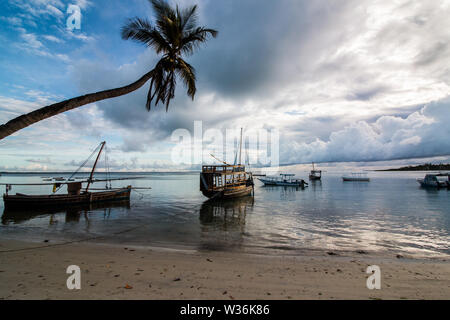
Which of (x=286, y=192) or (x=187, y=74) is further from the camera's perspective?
(x=286, y=192)

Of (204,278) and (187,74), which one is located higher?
(187,74)

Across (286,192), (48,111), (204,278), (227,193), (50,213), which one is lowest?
(286,192)

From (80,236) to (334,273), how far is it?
1385 cm

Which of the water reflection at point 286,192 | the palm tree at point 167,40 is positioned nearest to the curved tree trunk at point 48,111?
the palm tree at point 167,40

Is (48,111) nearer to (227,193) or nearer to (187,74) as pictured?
(187,74)

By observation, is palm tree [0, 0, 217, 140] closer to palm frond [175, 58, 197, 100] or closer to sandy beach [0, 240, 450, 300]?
palm frond [175, 58, 197, 100]

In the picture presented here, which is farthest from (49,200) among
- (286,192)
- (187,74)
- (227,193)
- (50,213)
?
(286,192)

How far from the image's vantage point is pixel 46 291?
4531mm

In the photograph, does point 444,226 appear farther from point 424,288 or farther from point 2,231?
point 2,231

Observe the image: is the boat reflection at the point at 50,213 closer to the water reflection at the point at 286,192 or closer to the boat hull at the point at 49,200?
the boat hull at the point at 49,200

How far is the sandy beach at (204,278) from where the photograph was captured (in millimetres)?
4598

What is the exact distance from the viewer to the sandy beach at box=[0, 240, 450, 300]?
15.1ft

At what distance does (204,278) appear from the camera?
5496 mm
